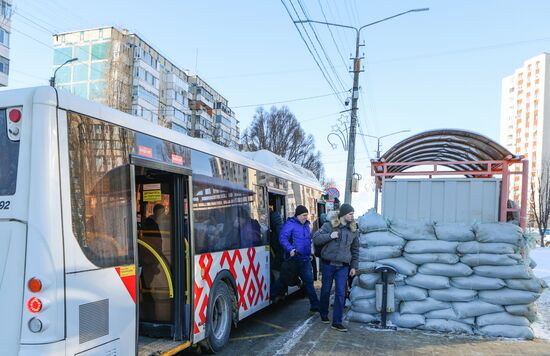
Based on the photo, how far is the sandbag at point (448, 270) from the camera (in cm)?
663

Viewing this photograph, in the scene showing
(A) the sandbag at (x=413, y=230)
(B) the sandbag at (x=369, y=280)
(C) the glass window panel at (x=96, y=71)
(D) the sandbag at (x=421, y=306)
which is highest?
(C) the glass window panel at (x=96, y=71)

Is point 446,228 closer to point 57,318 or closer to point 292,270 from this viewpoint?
point 292,270

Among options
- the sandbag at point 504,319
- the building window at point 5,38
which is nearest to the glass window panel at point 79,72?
the building window at point 5,38

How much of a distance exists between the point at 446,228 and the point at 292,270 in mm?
2516

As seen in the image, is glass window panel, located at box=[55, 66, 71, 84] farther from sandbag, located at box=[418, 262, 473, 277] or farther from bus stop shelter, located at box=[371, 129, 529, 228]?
sandbag, located at box=[418, 262, 473, 277]

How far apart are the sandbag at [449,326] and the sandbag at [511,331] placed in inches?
11.7

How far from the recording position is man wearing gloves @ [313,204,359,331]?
22.5ft

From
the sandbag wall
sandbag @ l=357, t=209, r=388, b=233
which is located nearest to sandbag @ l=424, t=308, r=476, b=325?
the sandbag wall

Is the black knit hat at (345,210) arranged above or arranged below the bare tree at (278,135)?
below

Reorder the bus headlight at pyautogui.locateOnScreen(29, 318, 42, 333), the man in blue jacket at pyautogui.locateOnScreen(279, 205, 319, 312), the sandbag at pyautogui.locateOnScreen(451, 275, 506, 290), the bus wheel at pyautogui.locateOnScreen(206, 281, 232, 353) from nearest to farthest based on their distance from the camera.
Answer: the bus headlight at pyautogui.locateOnScreen(29, 318, 42, 333)
the bus wheel at pyautogui.locateOnScreen(206, 281, 232, 353)
the sandbag at pyautogui.locateOnScreen(451, 275, 506, 290)
the man in blue jacket at pyautogui.locateOnScreen(279, 205, 319, 312)

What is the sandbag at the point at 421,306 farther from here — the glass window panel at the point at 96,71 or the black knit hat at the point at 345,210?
the glass window panel at the point at 96,71

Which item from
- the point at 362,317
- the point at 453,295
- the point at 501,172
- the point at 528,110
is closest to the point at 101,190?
the point at 362,317

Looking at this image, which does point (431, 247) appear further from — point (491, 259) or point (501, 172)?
point (501, 172)

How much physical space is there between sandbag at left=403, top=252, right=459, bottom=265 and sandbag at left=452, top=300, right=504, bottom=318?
24.5 inches
